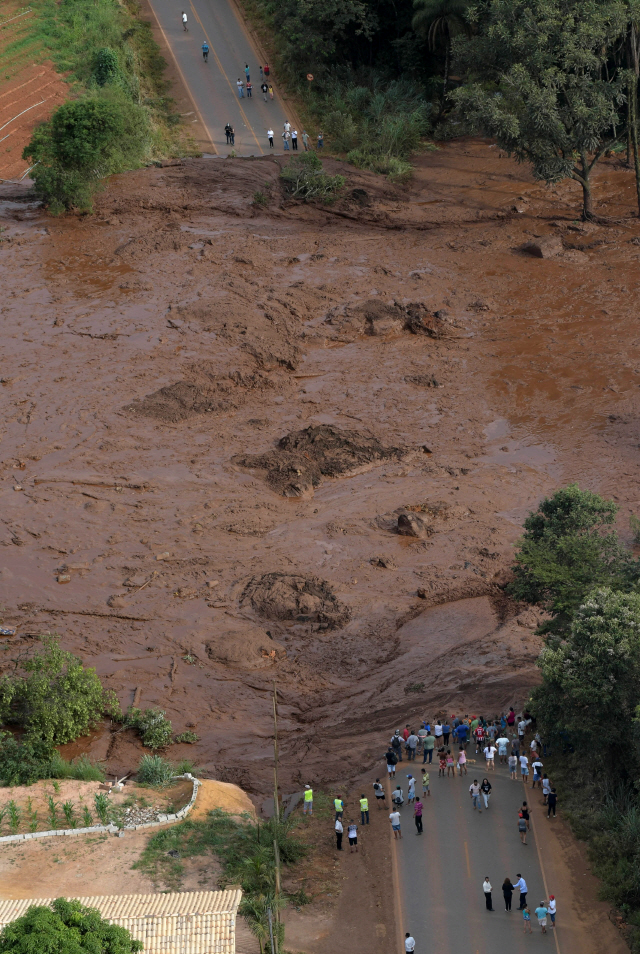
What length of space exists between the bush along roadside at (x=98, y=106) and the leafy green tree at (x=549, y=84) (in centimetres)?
1729

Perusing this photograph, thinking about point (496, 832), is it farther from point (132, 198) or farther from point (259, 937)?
point (132, 198)

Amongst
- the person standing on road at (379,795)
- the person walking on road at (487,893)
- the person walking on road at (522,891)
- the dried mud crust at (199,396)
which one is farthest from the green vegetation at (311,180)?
the person walking on road at (522,891)

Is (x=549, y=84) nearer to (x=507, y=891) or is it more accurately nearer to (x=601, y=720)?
(x=601, y=720)

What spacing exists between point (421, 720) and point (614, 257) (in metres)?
28.8

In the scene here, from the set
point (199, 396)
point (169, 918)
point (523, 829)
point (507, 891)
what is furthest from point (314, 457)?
point (169, 918)

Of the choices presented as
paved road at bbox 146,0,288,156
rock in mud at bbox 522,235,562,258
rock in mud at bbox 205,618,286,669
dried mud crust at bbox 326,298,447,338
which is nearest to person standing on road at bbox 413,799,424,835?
rock in mud at bbox 205,618,286,669

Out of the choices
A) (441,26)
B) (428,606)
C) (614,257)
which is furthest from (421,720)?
(441,26)

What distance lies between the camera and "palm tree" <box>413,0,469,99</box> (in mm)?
50844

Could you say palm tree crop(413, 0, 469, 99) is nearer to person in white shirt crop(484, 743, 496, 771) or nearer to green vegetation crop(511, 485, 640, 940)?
green vegetation crop(511, 485, 640, 940)

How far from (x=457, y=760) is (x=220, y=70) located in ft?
163

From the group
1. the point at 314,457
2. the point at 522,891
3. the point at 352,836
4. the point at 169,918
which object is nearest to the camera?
the point at 169,918

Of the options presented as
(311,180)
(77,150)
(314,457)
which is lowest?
(314,457)

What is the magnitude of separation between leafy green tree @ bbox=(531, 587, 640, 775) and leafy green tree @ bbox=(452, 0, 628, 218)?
93.6 ft

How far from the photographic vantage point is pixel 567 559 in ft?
77.4
